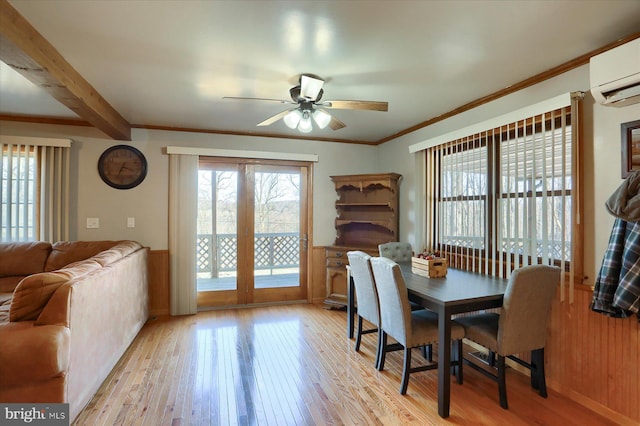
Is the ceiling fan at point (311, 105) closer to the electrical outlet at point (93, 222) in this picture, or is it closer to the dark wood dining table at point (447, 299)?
the dark wood dining table at point (447, 299)

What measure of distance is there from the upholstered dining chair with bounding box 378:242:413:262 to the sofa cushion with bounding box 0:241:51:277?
345 centimetres

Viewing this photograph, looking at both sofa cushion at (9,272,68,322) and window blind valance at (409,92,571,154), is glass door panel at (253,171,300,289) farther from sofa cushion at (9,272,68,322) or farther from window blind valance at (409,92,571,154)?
sofa cushion at (9,272,68,322)

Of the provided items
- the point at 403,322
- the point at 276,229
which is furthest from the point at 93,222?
the point at 403,322

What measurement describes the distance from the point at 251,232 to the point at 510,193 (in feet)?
10.0

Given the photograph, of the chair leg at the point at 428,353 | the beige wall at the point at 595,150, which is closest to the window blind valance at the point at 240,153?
the beige wall at the point at 595,150

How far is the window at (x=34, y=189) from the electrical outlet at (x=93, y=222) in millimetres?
202

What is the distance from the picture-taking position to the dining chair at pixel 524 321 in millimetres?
2025

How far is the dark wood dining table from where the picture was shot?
202cm

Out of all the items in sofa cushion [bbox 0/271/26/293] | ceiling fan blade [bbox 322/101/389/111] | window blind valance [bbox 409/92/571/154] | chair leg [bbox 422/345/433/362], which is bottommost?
chair leg [bbox 422/345/433/362]

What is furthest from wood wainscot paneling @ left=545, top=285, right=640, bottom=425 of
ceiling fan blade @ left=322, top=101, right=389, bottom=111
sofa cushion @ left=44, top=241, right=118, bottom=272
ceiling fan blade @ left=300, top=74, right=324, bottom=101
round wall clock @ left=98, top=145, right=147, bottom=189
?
round wall clock @ left=98, top=145, right=147, bottom=189

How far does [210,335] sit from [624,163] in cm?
362

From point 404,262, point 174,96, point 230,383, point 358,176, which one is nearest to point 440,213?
point 404,262

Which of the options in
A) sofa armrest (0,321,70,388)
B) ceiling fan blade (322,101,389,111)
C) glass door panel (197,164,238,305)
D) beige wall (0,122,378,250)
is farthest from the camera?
glass door panel (197,164,238,305)

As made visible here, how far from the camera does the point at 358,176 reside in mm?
4336
